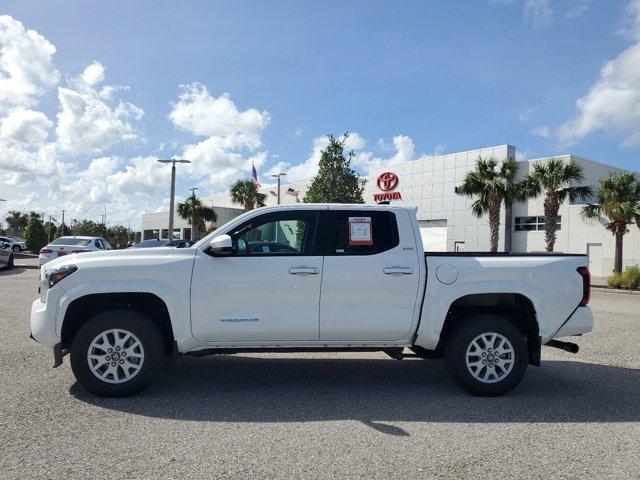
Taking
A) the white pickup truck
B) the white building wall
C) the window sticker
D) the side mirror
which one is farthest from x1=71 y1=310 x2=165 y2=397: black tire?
the white building wall

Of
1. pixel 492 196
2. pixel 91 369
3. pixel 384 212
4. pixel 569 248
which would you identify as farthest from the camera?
pixel 569 248

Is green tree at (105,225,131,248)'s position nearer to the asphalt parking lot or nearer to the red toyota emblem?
the red toyota emblem

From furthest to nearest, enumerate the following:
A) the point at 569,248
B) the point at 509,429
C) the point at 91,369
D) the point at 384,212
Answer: the point at 569,248 → the point at 384,212 → the point at 91,369 → the point at 509,429

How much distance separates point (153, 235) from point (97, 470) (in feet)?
271

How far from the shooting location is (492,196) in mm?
33062

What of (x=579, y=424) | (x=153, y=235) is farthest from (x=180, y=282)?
(x=153, y=235)

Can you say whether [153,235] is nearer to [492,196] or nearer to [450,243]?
[450,243]

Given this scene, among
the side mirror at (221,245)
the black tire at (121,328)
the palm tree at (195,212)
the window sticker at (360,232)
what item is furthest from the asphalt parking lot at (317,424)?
the palm tree at (195,212)

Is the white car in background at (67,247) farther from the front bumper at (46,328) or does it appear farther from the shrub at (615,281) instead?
the shrub at (615,281)

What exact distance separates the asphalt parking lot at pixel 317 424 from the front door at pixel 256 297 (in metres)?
0.65

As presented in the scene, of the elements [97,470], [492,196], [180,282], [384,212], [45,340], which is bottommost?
[97,470]

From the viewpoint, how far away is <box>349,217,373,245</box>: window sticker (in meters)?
5.61

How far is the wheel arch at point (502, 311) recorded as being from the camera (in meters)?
5.78

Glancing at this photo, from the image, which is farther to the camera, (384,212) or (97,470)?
(384,212)
